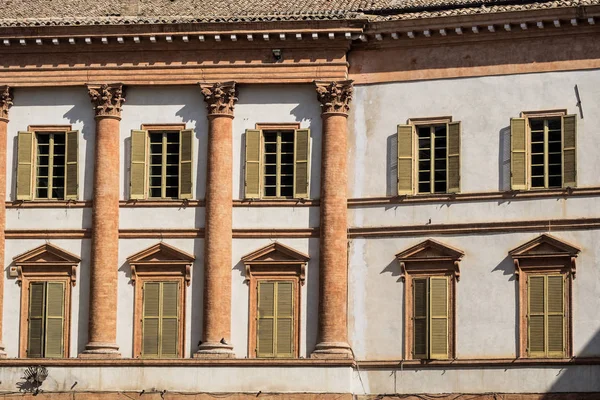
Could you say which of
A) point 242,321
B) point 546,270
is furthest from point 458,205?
point 242,321

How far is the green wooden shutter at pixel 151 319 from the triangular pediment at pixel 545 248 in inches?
445

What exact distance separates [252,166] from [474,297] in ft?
27.0

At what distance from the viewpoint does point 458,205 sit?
57031mm

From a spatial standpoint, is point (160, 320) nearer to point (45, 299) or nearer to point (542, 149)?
point (45, 299)

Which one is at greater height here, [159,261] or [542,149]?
[542,149]

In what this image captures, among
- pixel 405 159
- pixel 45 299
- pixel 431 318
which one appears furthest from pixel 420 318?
pixel 45 299

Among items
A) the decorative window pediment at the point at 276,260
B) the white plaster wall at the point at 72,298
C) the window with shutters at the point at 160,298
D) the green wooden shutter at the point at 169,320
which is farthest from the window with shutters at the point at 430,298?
the white plaster wall at the point at 72,298

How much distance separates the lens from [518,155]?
56.4 m

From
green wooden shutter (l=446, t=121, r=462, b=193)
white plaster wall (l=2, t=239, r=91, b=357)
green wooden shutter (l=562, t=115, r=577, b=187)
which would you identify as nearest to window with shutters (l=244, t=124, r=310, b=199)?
green wooden shutter (l=446, t=121, r=462, b=193)

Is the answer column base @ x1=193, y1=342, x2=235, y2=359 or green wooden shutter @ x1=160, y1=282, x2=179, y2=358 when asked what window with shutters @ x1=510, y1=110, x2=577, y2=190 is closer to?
column base @ x1=193, y1=342, x2=235, y2=359

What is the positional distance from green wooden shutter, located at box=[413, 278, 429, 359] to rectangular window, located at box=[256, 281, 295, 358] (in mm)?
3837

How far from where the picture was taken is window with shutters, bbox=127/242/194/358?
58344 mm

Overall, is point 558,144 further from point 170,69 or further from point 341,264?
point 170,69

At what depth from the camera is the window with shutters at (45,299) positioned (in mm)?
58938
